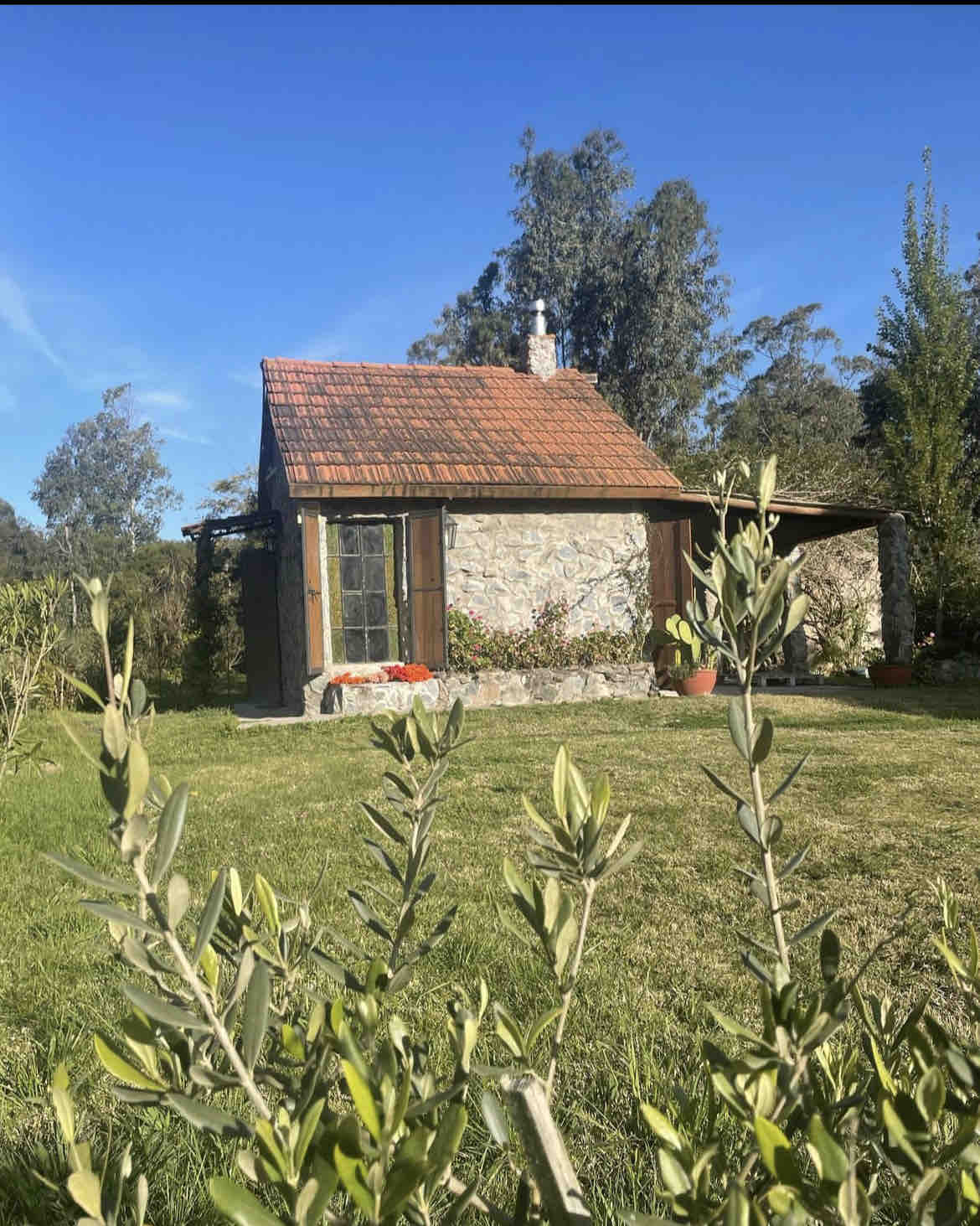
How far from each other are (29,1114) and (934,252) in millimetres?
14528

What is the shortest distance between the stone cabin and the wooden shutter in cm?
2

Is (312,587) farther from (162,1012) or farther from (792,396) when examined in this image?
(792,396)

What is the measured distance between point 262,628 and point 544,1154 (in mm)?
12254

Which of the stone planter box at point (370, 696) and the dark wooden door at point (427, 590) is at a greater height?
the dark wooden door at point (427, 590)

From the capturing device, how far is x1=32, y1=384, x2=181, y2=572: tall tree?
42.5 m

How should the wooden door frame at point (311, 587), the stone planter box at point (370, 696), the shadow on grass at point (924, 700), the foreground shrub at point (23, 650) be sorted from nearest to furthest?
1. the foreground shrub at point (23, 650)
2. the shadow on grass at point (924, 700)
3. the stone planter box at point (370, 696)
4. the wooden door frame at point (311, 587)

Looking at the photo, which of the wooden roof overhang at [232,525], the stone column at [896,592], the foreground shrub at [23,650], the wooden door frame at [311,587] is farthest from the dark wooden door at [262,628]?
the stone column at [896,592]

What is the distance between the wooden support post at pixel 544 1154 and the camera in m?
0.70

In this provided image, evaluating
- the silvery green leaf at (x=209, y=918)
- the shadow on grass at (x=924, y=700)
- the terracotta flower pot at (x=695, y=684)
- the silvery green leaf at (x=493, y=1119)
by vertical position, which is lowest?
the shadow on grass at (x=924, y=700)

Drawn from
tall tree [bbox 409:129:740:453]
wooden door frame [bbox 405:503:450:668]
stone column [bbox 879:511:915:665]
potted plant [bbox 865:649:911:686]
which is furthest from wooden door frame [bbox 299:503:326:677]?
tall tree [bbox 409:129:740:453]

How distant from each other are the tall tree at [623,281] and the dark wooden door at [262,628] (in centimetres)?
1516

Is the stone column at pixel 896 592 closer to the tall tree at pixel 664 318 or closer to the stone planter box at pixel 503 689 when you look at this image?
the stone planter box at pixel 503 689

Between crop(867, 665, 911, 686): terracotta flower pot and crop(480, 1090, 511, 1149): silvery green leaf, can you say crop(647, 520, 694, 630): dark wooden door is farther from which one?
crop(480, 1090, 511, 1149): silvery green leaf

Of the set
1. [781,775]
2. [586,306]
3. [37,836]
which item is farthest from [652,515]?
[586,306]
